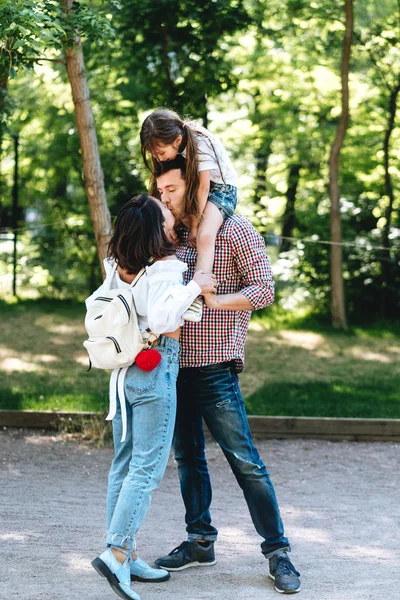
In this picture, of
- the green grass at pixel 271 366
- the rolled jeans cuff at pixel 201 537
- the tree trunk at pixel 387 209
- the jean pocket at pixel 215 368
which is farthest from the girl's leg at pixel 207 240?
the tree trunk at pixel 387 209

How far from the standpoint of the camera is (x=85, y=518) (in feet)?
15.8

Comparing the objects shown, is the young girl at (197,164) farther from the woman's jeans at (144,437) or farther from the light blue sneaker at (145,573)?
the light blue sneaker at (145,573)

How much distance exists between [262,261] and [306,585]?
1.36 meters

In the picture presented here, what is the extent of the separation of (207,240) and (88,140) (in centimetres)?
280

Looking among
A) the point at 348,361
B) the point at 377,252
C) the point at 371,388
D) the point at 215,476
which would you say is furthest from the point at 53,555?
the point at 377,252

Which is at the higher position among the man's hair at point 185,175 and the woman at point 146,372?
the man's hair at point 185,175

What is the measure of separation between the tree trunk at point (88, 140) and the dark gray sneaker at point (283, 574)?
3.12 m

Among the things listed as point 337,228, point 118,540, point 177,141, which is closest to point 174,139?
point 177,141

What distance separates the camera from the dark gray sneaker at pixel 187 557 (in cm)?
397

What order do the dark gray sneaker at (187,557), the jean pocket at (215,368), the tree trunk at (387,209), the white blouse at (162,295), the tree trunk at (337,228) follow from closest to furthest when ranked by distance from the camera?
the white blouse at (162,295)
the jean pocket at (215,368)
the dark gray sneaker at (187,557)
the tree trunk at (337,228)
the tree trunk at (387,209)

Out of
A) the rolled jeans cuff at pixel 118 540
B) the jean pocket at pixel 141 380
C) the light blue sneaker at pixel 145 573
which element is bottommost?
the light blue sneaker at pixel 145 573

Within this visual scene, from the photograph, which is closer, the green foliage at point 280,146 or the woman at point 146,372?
the woman at point 146,372

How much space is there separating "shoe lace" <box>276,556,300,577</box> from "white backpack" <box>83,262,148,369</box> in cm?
106

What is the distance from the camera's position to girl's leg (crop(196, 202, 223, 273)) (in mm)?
3631
